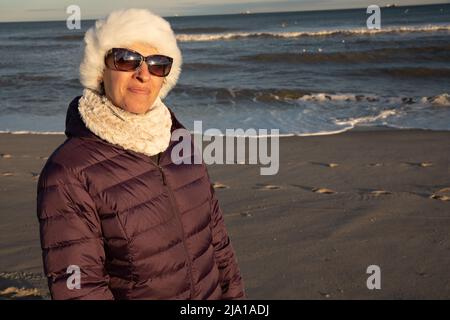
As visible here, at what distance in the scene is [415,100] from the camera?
46.0 feet

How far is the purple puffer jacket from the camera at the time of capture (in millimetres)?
1817

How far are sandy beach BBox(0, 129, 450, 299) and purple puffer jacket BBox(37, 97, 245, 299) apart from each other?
2.00m

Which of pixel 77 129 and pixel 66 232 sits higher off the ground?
pixel 77 129

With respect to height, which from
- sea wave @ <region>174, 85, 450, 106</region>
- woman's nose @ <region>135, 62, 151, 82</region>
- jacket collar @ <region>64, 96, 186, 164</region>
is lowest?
sea wave @ <region>174, 85, 450, 106</region>

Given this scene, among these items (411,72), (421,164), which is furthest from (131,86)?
(411,72)

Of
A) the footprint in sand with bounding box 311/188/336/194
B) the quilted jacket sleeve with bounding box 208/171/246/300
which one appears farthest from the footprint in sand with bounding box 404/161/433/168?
the quilted jacket sleeve with bounding box 208/171/246/300

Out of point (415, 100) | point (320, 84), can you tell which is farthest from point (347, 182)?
point (320, 84)

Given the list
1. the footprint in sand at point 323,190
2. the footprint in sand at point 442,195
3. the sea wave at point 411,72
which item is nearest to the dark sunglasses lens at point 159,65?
the footprint in sand at point 323,190

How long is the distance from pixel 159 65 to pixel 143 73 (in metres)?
0.10

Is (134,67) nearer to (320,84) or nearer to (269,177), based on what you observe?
(269,177)

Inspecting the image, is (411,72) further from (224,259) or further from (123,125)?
(123,125)

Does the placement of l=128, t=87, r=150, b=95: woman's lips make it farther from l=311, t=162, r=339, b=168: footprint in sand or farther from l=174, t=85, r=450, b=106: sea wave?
l=174, t=85, r=450, b=106: sea wave

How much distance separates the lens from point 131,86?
83.1 inches
